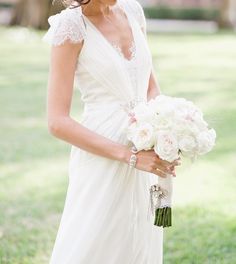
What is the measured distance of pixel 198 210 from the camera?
6.12 m

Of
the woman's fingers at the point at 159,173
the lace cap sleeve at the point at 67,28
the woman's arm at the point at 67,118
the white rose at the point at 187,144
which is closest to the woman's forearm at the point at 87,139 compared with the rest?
the woman's arm at the point at 67,118

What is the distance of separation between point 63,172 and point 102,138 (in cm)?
462

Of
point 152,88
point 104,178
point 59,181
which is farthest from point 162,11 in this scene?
point 104,178

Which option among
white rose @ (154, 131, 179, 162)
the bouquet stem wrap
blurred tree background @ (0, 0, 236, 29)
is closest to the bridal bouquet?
white rose @ (154, 131, 179, 162)

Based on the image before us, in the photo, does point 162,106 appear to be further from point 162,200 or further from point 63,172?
point 63,172

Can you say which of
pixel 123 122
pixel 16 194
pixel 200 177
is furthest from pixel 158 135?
pixel 200 177

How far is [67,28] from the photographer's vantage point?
2922 millimetres

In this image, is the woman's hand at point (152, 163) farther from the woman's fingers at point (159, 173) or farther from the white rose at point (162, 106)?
the white rose at point (162, 106)

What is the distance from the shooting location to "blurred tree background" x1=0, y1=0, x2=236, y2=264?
5.22 m

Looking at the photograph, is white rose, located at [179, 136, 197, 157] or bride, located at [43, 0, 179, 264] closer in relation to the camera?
white rose, located at [179, 136, 197, 157]

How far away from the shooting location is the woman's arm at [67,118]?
287cm

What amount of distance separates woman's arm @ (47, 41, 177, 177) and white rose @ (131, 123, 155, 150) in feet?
0.23

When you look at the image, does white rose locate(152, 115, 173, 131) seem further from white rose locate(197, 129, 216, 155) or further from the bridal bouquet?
white rose locate(197, 129, 216, 155)

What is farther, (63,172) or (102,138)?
(63,172)
